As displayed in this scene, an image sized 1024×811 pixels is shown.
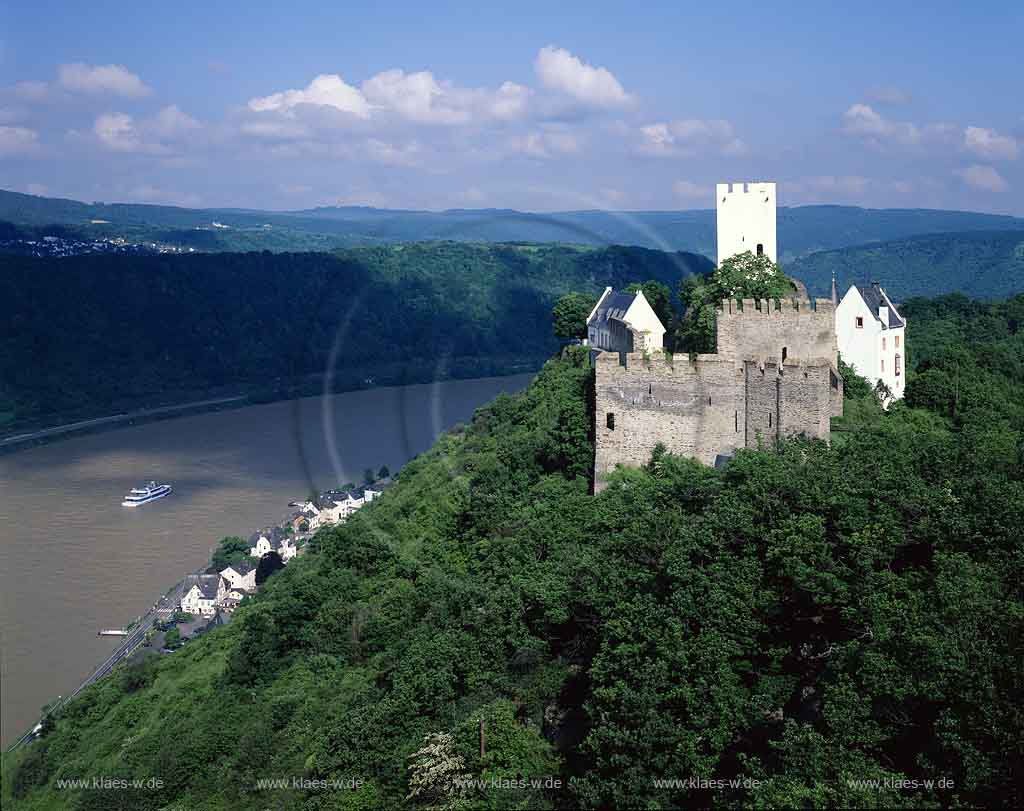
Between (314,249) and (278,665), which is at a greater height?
(314,249)


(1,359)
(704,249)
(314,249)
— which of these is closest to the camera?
(704,249)

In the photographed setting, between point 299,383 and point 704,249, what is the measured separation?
32.7 metres

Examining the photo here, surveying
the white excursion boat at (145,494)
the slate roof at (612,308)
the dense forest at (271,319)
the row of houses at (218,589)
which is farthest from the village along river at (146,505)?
the slate roof at (612,308)

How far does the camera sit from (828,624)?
13.0 m

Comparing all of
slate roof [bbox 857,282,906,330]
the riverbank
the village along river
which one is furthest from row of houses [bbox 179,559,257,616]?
the riverbank

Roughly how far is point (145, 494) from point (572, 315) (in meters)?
18.6

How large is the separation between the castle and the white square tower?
3.47 metres

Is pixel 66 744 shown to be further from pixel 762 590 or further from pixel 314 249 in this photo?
pixel 314 249

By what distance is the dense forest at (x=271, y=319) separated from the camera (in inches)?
2542

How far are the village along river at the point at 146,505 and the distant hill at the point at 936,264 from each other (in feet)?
68.4

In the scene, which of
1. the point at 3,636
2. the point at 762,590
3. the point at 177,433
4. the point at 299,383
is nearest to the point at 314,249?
the point at 299,383

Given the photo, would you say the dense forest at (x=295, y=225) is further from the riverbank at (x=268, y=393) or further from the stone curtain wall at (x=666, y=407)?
the stone curtain wall at (x=666, y=407)

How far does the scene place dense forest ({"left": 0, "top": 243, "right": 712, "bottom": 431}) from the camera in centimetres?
6456

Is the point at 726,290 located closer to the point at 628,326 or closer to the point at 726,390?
the point at 628,326
